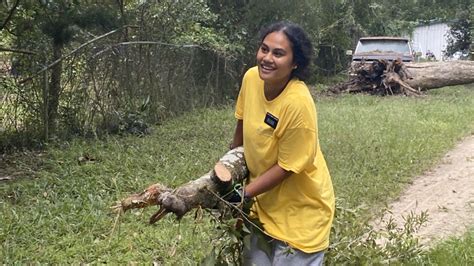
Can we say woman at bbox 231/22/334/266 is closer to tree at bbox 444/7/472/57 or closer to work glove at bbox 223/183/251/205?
work glove at bbox 223/183/251/205

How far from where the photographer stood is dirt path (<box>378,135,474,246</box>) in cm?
537

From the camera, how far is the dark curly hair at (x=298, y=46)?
8.68ft

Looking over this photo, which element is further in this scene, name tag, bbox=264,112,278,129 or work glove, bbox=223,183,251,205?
work glove, bbox=223,183,251,205

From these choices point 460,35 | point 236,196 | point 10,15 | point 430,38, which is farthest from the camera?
point 430,38

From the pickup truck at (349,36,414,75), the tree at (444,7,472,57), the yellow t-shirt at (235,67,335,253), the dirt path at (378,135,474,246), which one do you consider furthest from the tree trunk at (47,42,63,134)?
the tree at (444,7,472,57)

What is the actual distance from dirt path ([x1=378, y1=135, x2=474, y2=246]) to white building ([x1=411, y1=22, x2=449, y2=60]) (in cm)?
2797

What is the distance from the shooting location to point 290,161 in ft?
8.41

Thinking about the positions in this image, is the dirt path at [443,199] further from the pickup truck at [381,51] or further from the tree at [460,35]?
the tree at [460,35]

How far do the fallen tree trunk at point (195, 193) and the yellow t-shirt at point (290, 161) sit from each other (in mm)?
92

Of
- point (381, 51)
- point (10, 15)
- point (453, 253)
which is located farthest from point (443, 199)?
point (381, 51)

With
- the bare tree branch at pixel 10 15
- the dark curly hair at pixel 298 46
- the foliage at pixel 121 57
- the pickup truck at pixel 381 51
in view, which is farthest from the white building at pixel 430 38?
the dark curly hair at pixel 298 46

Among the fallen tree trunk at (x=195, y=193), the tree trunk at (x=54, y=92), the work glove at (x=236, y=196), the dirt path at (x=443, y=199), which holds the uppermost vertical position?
the fallen tree trunk at (x=195, y=193)

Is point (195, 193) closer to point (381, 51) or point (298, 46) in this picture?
point (298, 46)

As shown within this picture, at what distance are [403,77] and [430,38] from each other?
2102 centimetres
